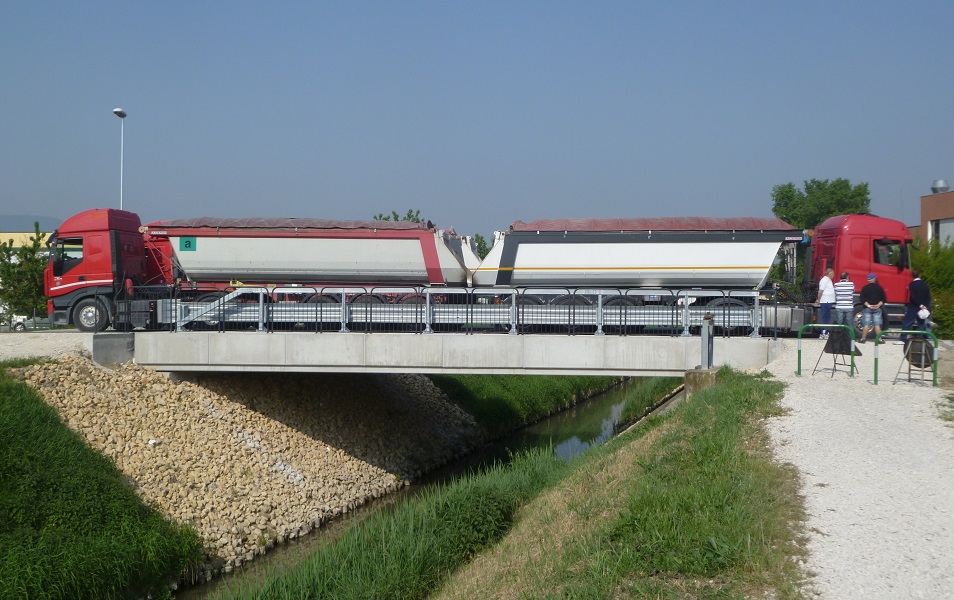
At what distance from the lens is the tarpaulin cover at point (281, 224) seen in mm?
21469

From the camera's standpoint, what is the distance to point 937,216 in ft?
125

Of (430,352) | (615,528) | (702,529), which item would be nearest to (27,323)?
(430,352)

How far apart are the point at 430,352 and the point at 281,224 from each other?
8437mm

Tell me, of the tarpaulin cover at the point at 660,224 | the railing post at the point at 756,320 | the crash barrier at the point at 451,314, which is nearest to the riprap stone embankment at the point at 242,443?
the crash barrier at the point at 451,314

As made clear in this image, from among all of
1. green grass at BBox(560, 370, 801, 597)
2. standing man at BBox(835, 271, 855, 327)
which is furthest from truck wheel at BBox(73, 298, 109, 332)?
standing man at BBox(835, 271, 855, 327)

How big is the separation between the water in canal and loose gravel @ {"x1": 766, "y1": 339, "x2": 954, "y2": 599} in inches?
193

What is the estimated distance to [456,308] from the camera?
16188mm

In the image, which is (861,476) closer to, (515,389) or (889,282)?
(889,282)

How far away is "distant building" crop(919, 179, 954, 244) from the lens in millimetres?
37375

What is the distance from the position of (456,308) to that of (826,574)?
35.1 feet

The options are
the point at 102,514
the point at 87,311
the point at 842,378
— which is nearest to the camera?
the point at 102,514

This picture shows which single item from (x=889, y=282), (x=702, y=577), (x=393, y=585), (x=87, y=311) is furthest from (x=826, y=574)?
(x=87, y=311)

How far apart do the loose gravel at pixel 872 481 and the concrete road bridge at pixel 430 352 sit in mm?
2295

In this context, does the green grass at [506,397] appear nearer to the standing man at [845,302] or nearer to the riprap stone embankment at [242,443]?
the riprap stone embankment at [242,443]
